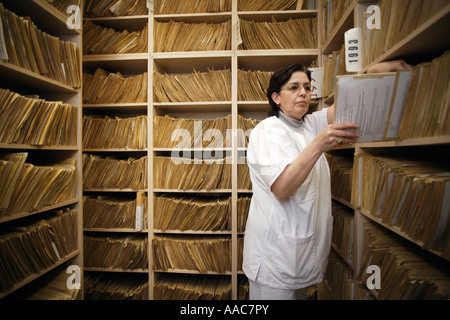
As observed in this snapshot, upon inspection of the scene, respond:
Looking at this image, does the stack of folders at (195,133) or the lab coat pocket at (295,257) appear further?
the stack of folders at (195,133)

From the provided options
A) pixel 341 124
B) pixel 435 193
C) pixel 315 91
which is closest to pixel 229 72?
pixel 315 91

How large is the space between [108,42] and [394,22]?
2.02 meters

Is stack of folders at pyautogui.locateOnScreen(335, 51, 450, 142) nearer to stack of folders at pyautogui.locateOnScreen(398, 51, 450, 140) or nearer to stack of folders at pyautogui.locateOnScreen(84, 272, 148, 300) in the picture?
stack of folders at pyautogui.locateOnScreen(398, 51, 450, 140)

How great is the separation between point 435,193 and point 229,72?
156 cm

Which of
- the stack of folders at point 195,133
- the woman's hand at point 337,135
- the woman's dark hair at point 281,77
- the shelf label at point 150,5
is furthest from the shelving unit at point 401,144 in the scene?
the shelf label at point 150,5

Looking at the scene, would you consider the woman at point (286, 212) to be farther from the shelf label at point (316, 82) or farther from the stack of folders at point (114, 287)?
the stack of folders at point (114, 287)

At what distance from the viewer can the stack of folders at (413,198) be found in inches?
25.0

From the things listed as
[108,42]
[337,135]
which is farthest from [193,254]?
[108,42]

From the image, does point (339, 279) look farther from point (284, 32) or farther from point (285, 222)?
point (284, 32)

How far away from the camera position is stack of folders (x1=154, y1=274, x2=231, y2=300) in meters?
1.75

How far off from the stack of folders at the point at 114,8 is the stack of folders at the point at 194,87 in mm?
591

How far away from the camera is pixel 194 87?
184 cm

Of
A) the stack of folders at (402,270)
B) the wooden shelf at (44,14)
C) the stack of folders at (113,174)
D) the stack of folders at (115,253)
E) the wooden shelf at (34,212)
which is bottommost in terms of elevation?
the stack of folders at (115,253)

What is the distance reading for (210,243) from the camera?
178 centimetres
